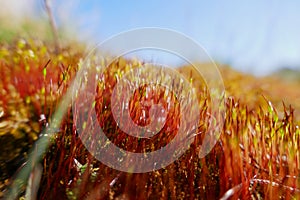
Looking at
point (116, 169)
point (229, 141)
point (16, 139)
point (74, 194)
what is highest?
point (16, 139)

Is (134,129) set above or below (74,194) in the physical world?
above

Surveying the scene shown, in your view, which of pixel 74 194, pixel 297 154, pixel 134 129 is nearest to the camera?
pixel 74 194

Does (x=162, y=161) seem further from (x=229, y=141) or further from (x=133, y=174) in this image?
(x=229, y=141)

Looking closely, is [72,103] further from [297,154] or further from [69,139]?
[297,154]

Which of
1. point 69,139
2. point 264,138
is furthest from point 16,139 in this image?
point 264,138

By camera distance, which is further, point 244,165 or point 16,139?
point 16,139

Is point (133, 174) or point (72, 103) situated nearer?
point (133, 174)

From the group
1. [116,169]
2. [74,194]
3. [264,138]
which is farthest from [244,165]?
[74,194]

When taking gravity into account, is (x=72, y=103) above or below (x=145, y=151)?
above

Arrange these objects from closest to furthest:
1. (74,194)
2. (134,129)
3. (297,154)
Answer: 1. (74,194)
2. (134,129)
3. (297,154)
